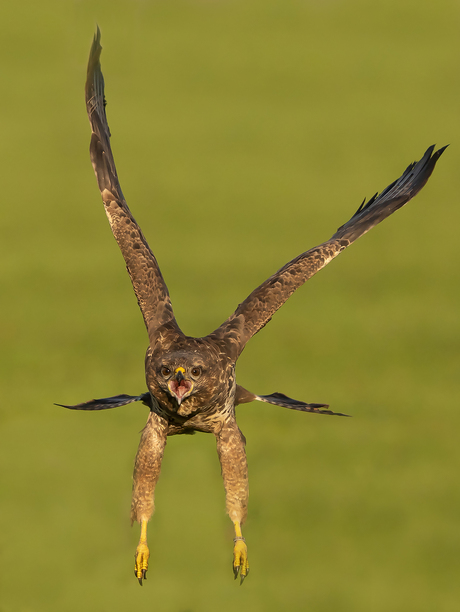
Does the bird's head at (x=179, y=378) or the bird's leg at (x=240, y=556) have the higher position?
the bird's head at (x=179, y=378)

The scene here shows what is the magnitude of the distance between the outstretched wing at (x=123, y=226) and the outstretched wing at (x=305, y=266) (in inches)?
37.0

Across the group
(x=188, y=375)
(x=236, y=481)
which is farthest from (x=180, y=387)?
(x=236, y=481)

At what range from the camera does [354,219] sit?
1480cm

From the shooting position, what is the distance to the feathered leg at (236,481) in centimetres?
1173

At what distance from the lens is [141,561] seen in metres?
11.6

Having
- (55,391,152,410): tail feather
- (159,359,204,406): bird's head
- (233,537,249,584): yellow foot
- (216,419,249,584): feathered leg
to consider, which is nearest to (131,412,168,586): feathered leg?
(55,391,152,410): tail feather

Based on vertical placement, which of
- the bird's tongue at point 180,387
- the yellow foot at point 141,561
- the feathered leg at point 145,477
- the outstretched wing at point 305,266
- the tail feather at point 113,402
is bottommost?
the yellow foot at point 141,561

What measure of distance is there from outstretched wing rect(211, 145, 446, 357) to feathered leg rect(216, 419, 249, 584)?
1.21 metres

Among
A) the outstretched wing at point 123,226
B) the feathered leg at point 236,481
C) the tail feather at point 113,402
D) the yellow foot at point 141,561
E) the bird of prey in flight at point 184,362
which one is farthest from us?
the outstretched wing at point 123,226

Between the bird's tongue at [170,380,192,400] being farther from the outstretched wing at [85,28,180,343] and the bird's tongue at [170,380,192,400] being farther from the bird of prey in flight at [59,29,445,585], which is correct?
the outstretched wing at [85,28,180,343]

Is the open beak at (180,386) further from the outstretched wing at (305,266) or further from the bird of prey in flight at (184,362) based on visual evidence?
the outstretched wing at (305,266)

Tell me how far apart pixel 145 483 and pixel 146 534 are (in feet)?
2.37

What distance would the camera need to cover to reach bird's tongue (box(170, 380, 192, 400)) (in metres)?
10.1

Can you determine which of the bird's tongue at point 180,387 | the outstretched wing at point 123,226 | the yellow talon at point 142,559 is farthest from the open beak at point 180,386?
the yellow talon at point 142,559
